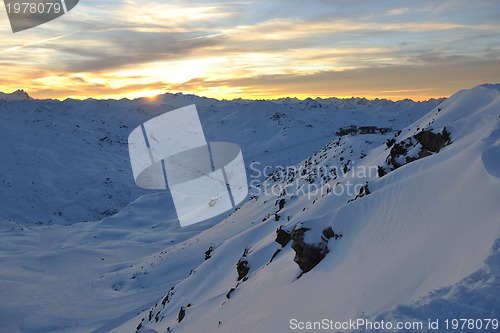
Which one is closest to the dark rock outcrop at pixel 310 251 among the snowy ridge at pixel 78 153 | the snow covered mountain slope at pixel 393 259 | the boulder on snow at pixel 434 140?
the snow covered mountain slope at pixel 393 259

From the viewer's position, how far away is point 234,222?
93.6ft

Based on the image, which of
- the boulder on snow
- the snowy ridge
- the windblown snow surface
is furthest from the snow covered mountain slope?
the snowy ridge

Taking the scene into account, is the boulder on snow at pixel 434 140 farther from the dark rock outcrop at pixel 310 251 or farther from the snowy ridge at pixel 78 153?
the snowy ridge at pixel 78 153

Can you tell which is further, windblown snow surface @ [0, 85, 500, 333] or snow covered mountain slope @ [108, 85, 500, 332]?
windblown snow surface @ [0, 85, 500, 333]

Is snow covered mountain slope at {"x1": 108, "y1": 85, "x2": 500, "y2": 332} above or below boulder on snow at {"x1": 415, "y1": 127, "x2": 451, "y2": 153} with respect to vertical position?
below

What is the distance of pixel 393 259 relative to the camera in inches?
307

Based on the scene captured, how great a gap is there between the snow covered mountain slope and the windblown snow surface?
4 centimetres

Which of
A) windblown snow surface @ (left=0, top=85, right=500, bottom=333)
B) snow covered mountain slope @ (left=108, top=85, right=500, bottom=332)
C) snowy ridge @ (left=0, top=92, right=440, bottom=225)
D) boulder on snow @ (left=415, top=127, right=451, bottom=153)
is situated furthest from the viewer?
snowy ridge @ (left=0, top=92, right=440, bottom=225)

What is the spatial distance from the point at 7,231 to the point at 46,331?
2376 centimetres

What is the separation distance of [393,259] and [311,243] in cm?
319

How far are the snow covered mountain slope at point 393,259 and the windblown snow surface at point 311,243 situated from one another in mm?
38

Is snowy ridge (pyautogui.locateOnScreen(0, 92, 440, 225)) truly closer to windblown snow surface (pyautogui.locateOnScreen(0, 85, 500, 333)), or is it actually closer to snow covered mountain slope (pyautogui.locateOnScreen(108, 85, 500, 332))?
windblown snow surface (pyautogui.locateOnScreen(0, 85, 500, 333))

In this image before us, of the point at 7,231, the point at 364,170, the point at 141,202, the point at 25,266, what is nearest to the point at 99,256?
the point at 25,266

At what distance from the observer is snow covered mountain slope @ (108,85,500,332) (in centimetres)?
591
